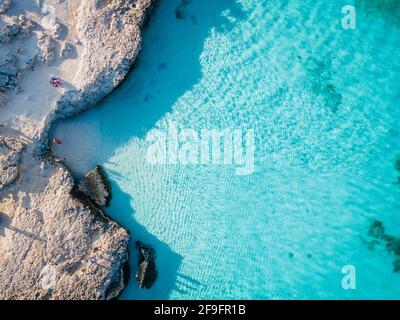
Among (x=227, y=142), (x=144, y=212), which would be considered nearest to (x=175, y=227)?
(x=144, y=212)

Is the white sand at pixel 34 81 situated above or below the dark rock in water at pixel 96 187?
above

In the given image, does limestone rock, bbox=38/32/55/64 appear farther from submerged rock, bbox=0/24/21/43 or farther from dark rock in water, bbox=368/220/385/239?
dark rock in water, bbox=368/220/385/239

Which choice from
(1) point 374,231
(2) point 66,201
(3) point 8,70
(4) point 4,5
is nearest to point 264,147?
(1) point 374,231

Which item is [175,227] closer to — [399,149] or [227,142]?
[227,142]

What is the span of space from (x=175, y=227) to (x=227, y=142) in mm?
2527

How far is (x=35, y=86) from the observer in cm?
1013

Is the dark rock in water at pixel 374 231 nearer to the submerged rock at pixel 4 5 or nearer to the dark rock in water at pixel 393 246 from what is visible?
the dark rock in water at pixel 393 246

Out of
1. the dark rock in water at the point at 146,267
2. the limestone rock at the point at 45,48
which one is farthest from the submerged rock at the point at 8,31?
the dark rock in water at the point at 146,267

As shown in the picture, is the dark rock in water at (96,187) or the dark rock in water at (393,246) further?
the dark rock in water at (96,187)

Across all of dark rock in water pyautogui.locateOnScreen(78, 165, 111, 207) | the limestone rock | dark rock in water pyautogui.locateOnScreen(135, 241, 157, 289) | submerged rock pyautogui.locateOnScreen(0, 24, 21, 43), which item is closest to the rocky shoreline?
dark rock in water pyautogui.locateOnScreen(78, 165, 111, 207)

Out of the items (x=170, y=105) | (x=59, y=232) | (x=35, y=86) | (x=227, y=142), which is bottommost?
(x=59, y=232)

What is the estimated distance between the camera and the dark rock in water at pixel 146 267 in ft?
33.2

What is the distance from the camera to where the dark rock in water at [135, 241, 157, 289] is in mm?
10109

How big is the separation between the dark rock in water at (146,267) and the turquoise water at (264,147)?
191mm
